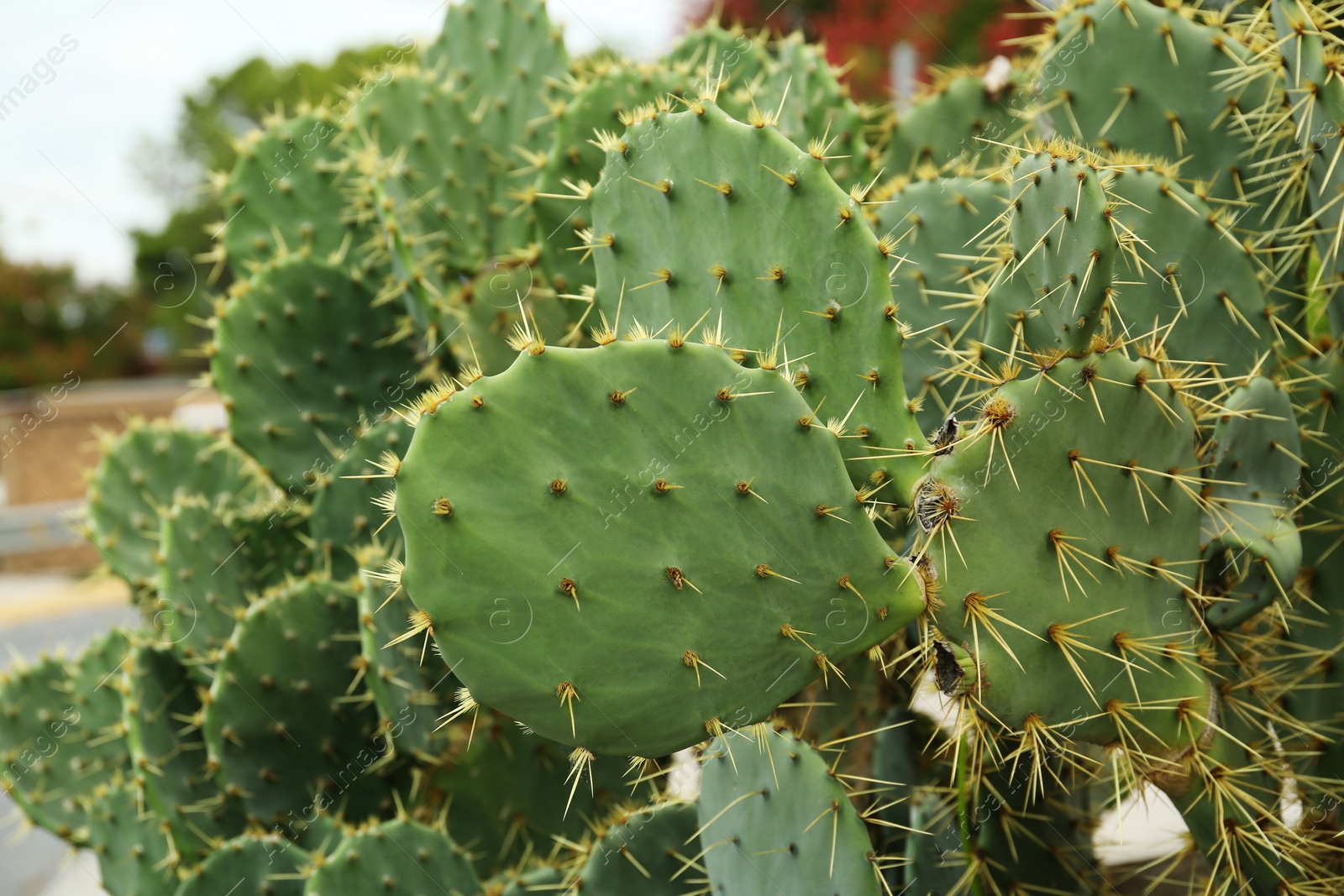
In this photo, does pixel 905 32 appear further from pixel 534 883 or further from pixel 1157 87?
pixel 534 883

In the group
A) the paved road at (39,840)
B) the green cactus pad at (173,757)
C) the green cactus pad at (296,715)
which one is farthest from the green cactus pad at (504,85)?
the paved road at (39,840)

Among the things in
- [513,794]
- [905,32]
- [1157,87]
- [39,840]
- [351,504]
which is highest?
[1157,87]

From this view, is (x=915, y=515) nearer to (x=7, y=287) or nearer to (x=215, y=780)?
(x=215, y=780)

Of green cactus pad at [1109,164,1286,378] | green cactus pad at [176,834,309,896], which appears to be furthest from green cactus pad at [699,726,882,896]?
green cactus pad at [176,834,309,896]

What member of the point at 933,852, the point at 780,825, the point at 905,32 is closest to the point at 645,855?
the point at 780,825

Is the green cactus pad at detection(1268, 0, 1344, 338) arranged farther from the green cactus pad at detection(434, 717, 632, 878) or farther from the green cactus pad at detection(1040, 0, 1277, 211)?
the green cactus pad at detection(434, 717, 632, 878)

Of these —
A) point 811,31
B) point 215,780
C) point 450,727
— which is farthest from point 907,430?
point 811,31

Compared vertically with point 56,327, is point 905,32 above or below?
above
